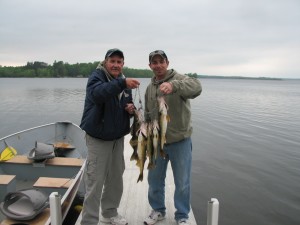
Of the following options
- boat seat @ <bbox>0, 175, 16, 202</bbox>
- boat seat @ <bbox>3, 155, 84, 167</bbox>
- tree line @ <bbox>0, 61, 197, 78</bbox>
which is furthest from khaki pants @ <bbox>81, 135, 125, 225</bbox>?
tree line @ <bbox>0, 61, 197, 78</bbox>

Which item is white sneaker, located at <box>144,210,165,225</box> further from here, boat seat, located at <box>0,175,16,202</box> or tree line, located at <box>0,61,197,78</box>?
tree line, located at <box>0,61,197,78</box>

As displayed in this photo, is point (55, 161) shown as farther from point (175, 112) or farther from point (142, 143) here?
point (175, 112)

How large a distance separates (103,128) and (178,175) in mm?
1291

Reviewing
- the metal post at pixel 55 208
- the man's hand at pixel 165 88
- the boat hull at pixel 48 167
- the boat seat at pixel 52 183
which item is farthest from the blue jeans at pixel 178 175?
the boat seat at pixel 52 183

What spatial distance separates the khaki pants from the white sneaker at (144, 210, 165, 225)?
2.05 ft

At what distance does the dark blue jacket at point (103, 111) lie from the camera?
11.8 ft

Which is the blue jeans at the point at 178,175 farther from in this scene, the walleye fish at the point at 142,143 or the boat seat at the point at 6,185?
the boat seat at the point at 6,185

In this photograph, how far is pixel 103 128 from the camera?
153 inches

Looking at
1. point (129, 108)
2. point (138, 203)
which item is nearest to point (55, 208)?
point (129, 108)

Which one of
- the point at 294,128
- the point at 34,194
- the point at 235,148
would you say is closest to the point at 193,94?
the point at 34,194

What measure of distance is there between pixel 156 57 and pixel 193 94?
712mm

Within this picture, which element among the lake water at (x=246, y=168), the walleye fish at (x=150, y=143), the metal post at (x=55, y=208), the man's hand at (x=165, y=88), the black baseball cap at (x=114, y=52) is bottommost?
the lake water at (x=246, y=168)

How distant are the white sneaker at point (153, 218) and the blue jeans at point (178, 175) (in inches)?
6.8

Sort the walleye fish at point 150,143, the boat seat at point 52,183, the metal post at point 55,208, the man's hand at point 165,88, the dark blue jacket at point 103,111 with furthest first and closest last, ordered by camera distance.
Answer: the boat seat at point 52,183 < the metal post at point 55,208 < the walleye fish at point 150,143 < the dark blue jacket at point 103,111 < the man's hand at point 165,88
